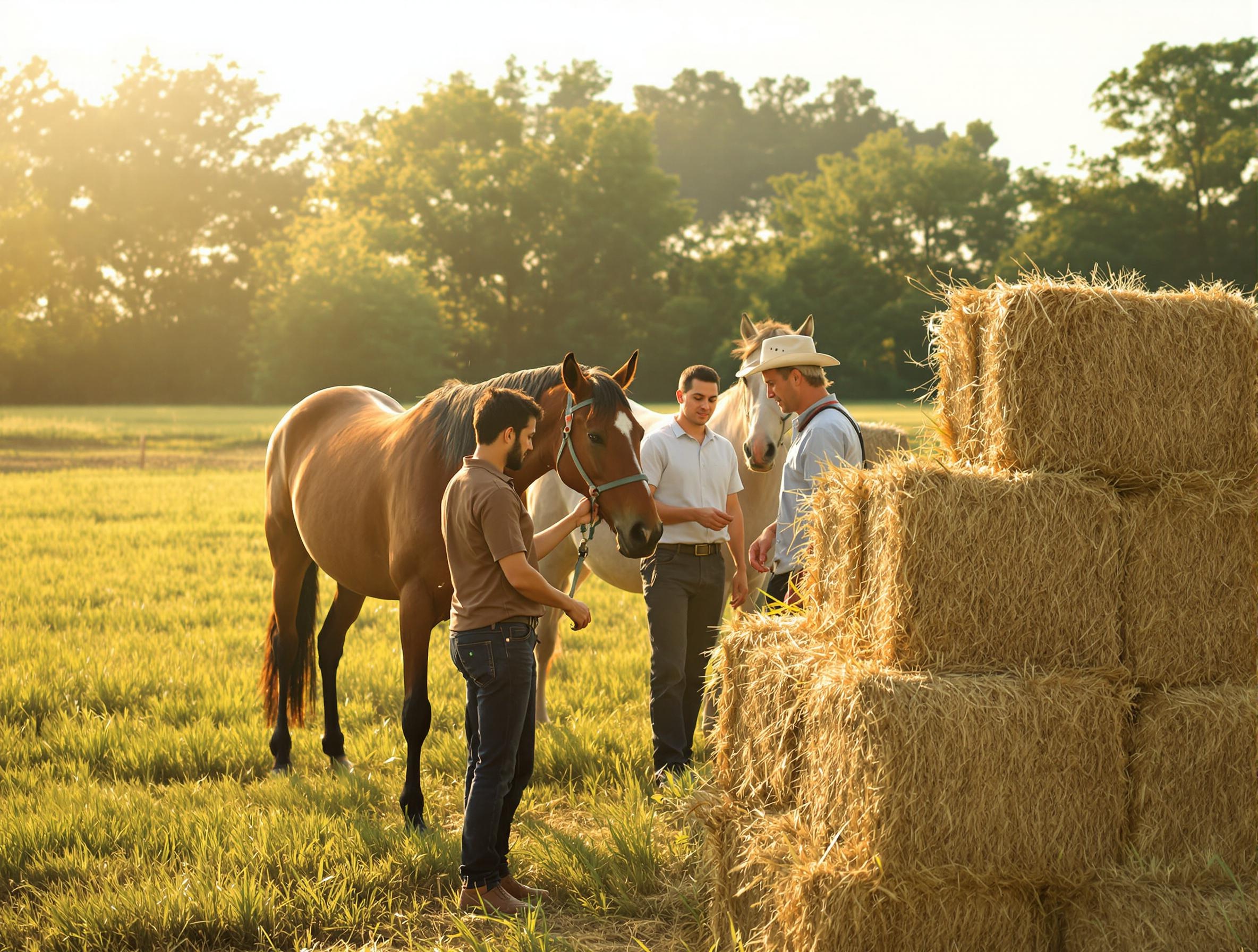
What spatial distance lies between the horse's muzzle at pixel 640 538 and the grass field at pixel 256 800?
1204 mm

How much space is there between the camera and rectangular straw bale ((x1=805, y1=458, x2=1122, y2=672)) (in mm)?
3225

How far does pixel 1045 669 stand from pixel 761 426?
312 cm

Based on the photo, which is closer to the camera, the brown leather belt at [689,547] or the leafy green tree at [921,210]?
the brown leather belt at [689,547]

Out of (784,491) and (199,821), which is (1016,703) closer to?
(784,491)

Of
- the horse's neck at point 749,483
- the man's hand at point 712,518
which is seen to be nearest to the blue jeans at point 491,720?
the man's hand at point 712,518

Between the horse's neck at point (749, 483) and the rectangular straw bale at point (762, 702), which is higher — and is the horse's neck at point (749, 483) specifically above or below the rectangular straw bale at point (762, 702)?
above

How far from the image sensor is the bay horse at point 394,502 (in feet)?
14.6

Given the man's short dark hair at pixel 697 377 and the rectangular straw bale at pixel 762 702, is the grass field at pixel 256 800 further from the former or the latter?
the man's short dark hair at pixel 697 377

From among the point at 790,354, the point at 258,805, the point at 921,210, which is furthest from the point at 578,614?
the point at 921,210

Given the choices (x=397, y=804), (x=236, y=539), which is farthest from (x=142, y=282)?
(x=397, y=804)

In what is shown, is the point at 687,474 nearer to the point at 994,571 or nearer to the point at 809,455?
the point at 809,455

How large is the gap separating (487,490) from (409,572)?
1.35 metres

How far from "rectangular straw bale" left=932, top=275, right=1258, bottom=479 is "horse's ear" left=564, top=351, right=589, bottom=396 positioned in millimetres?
1800

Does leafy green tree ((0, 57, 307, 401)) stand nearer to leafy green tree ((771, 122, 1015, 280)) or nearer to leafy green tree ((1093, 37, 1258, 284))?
leafy green tree ((771, 122, 1015, 280))
